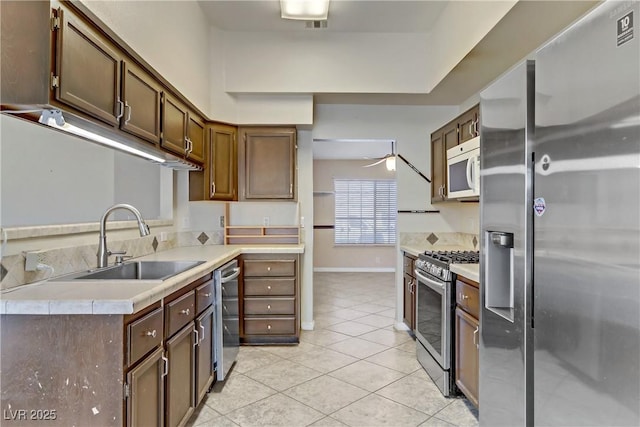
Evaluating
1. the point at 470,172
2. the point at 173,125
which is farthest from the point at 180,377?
the point at 470,172

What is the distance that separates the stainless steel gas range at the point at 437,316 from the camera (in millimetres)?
2418

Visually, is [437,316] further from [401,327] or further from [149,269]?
[149,269]

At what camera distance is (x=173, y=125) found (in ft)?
8.45

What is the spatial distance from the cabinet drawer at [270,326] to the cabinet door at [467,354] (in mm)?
1588

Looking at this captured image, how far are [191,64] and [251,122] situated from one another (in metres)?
0.81

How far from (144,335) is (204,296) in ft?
2.58

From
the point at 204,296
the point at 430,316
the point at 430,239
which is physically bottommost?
the point at 430,316

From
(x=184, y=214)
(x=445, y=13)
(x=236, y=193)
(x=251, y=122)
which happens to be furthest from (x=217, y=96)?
(x=445, y=13)

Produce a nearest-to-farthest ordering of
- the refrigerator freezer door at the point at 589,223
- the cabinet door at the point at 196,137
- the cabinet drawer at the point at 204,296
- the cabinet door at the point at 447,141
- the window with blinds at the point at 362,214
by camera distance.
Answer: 1. the refrigerator freezer door at the point at 589,223
2. the cabinet drawer at the point at 204,296
3. the cabinet door at the point at 196,137
4. the cabinet door at the point at 447,141
5. the window with blinds at the point at 362,214

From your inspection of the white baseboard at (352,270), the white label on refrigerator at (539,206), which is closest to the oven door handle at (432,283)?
the white label on refrigerator at (539,206)

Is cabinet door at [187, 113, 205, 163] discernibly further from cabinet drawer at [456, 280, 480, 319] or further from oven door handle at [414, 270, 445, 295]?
cabinet drawer at [456, 280, 480, 319]

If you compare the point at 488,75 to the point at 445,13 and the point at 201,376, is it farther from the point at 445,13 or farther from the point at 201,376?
the point at 201,376

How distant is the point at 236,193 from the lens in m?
3.56

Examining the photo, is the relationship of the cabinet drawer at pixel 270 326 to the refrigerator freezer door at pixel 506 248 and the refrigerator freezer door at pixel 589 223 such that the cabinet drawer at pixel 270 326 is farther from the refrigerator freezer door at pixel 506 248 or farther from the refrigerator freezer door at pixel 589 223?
the refrigerator freezer door at pixel 589 223
